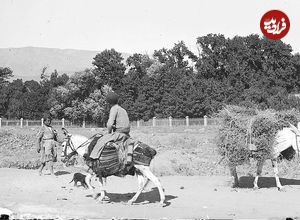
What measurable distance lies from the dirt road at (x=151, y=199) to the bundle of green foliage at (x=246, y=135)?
3.83ft

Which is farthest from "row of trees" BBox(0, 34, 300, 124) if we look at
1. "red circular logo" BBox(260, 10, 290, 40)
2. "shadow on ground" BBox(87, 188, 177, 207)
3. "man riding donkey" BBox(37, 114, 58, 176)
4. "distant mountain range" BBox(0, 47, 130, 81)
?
"distant mountain range" BBox(0, 47, 130, 81)

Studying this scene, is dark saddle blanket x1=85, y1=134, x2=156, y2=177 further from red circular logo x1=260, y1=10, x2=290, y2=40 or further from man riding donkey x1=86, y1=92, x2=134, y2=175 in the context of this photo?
red circular logo x1=260, y1=10, x2=290, y2=40

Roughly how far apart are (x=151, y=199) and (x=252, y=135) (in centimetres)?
366

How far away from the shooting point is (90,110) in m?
61.8

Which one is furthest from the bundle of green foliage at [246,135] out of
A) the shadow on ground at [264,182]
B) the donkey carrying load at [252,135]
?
the shadow on ground at [264,182]

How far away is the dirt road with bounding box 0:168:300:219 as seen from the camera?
10484mm

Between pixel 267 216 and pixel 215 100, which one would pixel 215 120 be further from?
pixel 215 100

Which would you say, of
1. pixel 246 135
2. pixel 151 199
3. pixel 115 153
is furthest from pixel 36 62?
pixel 115 153

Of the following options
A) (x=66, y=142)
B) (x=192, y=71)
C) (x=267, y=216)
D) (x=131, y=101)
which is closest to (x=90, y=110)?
(x=131, y=101)

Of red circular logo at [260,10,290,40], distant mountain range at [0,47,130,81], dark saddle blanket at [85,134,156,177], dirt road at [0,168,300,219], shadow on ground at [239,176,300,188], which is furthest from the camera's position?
distant mountain range at [0,47,130,81]

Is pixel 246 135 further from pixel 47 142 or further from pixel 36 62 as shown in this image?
pixel 36 62

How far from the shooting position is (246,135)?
13.8 metres

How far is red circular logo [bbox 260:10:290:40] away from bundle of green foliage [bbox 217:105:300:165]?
585 centimetres

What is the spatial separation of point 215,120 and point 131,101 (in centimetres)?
5129
